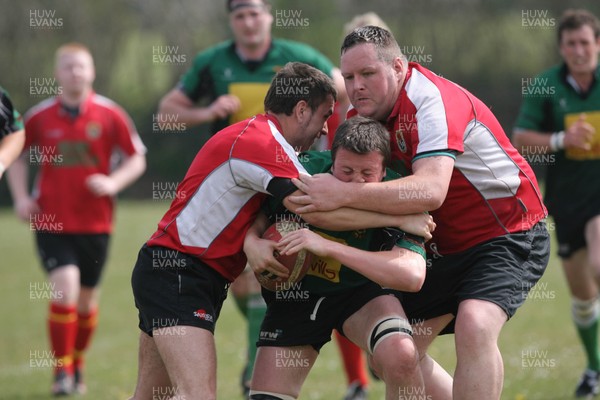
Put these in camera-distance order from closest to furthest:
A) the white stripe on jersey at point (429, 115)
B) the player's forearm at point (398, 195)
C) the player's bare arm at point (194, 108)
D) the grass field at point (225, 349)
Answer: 1. the player's forearm at point (398, 195)
2. the white stripe on jersey at point (429, 115)
3. the player's bare arm at point (194, 108)
4. the grass field at point (225, 349)

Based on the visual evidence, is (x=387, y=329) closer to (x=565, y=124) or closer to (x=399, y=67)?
(x=399, y=67)

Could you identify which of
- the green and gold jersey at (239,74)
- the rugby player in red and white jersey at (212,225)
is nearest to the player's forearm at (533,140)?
Result: the green and gold jersey at (239,74)

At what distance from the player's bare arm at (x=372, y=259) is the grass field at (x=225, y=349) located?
2.82m

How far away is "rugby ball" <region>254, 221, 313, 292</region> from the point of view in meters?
4.37

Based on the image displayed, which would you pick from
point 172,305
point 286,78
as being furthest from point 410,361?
A: point 286,78

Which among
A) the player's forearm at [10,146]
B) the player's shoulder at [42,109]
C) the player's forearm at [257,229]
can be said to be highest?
the player's forearm at [257,229]

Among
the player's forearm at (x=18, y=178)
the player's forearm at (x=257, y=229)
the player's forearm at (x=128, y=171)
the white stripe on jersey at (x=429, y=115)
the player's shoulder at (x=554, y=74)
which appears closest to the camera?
the white stripe on jersey at (x=429, y=115)

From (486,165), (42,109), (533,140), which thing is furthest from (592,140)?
(42,109)

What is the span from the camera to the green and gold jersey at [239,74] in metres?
7.18

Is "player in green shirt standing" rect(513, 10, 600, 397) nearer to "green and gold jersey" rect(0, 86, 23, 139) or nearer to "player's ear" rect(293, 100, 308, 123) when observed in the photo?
"player's ear" rect(293, 100, 308, 123)

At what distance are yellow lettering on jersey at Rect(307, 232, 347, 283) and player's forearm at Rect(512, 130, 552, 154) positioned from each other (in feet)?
10.2

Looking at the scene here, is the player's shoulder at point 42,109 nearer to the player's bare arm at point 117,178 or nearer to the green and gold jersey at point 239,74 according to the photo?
the player's bare arm at point 117,178

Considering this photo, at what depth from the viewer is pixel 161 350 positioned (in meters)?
4.36

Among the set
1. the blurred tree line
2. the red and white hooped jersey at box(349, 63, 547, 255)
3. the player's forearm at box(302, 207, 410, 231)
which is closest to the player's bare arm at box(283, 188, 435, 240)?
the player's forearm at box(302, 207, 410, 231)
